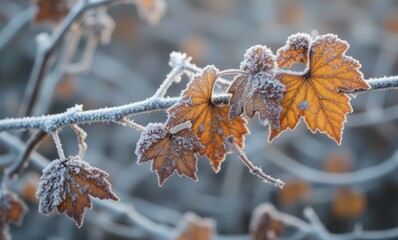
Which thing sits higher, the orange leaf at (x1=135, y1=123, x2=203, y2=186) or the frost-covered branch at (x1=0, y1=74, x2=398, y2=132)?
the frost-covered branch at (x1=0, y1=74, x2=398, y2=132)

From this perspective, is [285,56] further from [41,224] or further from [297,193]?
[41,224]

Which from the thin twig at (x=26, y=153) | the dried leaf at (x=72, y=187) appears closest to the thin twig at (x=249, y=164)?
the dried leaf at (x=72, y=187)

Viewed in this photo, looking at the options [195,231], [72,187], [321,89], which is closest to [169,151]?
[72,187]

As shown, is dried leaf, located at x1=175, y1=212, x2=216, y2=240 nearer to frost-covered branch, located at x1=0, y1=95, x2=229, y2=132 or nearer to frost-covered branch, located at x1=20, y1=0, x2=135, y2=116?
frost-covered branch, located at x1=20, y1=0, x2=135, y2=116

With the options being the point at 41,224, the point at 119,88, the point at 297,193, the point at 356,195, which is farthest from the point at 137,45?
the point at 356,195

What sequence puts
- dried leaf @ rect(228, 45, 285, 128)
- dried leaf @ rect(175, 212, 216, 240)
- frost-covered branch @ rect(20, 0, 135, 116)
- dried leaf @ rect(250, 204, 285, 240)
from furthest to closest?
1. dried leaf @ rect(175, 212, 216, 240)
2. dried leaf @ rect(250, 204, 285, 240)
3. frost-covered branch @ rect(20, 0, 135, 116)
4. dried leaf @ rect(228, 45, 285, 128)

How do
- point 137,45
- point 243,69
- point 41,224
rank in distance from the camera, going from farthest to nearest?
1. point 137,45
2. point 41,224
3. point 243,69

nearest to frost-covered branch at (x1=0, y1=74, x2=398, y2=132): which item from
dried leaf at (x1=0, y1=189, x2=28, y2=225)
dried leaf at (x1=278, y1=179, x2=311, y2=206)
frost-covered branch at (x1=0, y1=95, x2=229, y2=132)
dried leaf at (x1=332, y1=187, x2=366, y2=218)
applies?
frost-covered branch at (x1=0, y1=95, x2=229, y2=132)
